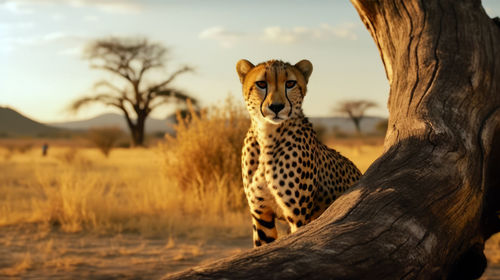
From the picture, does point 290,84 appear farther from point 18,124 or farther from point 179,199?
point 18,124

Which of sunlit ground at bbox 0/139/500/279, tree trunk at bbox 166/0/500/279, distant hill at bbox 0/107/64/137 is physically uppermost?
distant hill at bbox 0/107/64/137

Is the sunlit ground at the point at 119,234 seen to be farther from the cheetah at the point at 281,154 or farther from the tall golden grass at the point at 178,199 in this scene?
the cheetah at the point at 281,154

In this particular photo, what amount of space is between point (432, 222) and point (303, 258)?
761mm

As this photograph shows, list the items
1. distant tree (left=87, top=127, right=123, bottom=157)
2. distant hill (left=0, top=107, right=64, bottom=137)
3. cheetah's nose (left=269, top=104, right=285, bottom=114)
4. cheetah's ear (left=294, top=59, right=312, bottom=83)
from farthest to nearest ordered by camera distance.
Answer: distant hill (left=0, top=107, right=64, bottom=137) < distant tree (left=87, top=127, right=123, bottom=157) < cheetah's ear (left=294, top=59, right=312, bottom=83) < cheetah's nose (left=269, top=104, right=285, bottom=114)

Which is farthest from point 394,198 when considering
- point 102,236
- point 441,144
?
point 102,236

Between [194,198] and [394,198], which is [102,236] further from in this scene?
[394,198]

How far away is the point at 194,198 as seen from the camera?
789cm

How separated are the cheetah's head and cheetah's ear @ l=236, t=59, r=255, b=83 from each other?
0.19 feet

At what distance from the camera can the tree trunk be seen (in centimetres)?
188

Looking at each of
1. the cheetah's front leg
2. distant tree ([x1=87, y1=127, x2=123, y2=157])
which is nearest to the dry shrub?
the cheetah's front leg

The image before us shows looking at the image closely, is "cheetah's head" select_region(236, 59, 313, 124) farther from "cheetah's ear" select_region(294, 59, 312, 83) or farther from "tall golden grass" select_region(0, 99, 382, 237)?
"tall golden grass" select_region(0, 99, 382, 237)

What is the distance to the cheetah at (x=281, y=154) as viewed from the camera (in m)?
2.71

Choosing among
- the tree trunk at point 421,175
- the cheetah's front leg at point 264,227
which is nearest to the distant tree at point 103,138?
the tree trunk at point 421,175

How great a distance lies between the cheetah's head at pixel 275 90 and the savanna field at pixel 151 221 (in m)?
2.55
